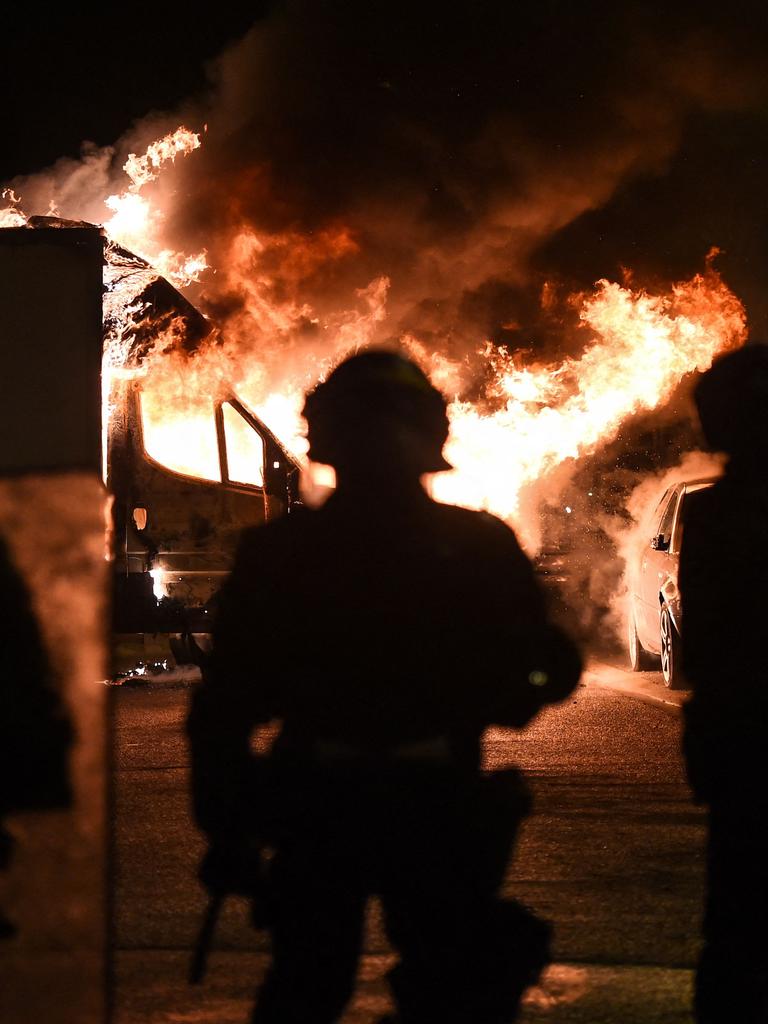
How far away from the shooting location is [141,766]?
8625mm

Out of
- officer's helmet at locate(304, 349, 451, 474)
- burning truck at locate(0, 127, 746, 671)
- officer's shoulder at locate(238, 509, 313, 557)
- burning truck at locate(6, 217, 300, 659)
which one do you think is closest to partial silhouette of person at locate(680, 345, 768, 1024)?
officer's helmet at locate(304, 349, 451, 474)

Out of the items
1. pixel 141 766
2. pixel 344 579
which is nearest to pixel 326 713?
pixel 344 579

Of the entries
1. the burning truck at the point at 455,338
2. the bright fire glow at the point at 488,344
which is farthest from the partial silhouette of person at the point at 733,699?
the bright fire glow at the point at 488,344

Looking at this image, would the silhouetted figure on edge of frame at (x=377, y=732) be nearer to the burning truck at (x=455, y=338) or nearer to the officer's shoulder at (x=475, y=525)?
the officer's shoulder at (x=475, y=525)

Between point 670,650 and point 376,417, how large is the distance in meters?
9.80

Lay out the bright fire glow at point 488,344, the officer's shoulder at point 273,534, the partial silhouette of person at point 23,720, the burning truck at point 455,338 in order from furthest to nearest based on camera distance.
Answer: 1. the bright fire glow at point 488,344
2. the burning truck at point 455,338
3. the partial silhouette of person at point 23,720
4. the officer's shoulder at point 273,534

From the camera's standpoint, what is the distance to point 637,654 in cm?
1446

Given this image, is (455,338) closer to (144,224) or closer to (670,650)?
(144,224)

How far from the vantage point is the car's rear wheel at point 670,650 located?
39.1ft

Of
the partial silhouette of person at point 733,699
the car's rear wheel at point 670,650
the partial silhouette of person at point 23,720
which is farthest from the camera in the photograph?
the car's rear wheel at point 670,650

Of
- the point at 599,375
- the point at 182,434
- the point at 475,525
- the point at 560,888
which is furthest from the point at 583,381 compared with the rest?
the point at 475,525

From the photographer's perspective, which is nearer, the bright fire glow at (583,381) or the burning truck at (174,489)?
the burning truck at (174,489)

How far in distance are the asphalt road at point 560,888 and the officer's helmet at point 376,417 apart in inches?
76.9

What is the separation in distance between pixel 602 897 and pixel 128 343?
7.28 metres
